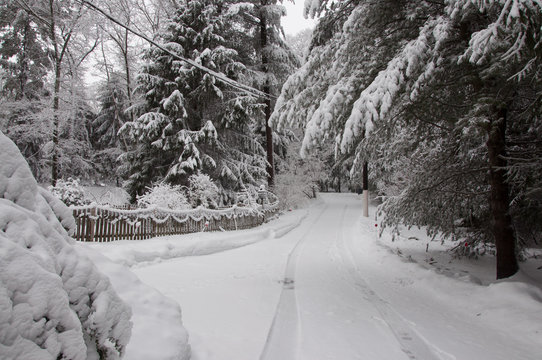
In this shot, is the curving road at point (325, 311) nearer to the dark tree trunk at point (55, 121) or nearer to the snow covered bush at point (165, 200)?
the snow covered bush at point (165, 200)

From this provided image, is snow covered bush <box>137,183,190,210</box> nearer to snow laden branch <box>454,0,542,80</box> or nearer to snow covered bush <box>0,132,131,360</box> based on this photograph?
snow covered bush <box>0,132,131,360</box>

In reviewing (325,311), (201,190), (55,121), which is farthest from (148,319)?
(55,121)

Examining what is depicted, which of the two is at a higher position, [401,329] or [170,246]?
[170,246]

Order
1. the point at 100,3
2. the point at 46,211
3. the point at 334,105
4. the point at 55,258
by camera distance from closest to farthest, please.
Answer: the point at 55,258 < the point at 46,211 < the point at 334,105 < the point at 100,3

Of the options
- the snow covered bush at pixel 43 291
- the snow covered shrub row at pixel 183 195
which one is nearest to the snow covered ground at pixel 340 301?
the snow covered bush at pixel 43 291

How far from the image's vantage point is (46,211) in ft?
8.04

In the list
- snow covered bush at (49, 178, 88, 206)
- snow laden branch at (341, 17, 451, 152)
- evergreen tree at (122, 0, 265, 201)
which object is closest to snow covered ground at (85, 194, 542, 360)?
snow laden branch at (341, 17, 451, 152)

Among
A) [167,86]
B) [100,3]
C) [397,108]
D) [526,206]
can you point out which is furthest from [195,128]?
[526,206]

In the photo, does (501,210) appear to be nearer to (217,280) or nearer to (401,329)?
(401,329)

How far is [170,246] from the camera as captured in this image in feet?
31.0

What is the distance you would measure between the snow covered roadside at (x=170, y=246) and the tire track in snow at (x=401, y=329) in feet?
16.5

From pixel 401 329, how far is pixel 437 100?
4362mm

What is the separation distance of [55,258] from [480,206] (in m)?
8.68

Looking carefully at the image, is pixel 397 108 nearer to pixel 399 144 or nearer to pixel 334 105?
pixel 334 105
